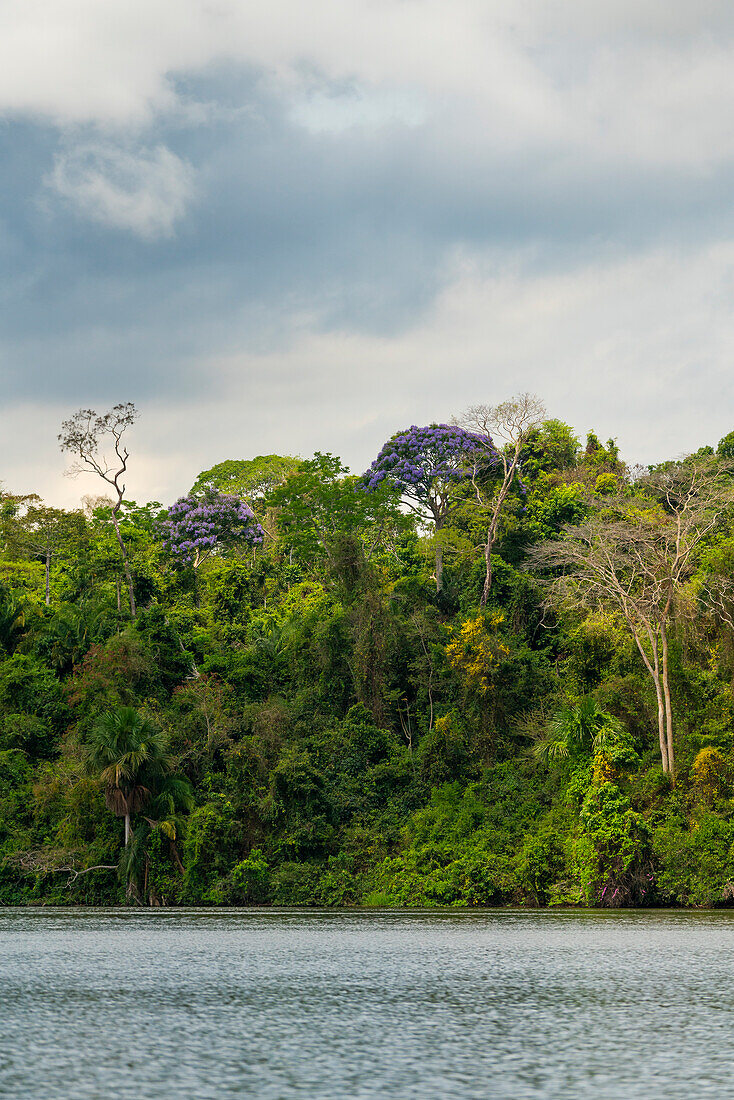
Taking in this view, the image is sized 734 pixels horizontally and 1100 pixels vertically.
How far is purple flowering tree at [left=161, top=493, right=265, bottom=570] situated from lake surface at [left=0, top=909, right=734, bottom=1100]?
3337 cm

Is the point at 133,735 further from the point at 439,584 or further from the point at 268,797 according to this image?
the point at 439,584

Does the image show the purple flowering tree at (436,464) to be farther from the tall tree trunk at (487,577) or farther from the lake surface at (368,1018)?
the lake surface at (368,1018)

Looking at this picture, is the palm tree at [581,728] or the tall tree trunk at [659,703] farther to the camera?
the tall tree trunk at [659,703]

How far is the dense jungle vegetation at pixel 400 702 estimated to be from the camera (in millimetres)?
31797

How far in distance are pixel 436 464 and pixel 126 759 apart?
2100 cm

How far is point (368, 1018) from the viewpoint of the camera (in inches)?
309

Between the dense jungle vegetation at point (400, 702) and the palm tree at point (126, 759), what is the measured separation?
0.08 m

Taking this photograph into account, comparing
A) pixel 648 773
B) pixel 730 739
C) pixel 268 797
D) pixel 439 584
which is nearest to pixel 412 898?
pixel 268 797

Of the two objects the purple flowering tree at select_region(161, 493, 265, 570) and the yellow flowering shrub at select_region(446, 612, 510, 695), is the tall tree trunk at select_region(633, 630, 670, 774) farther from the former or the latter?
the purple flowering tree at select_region(161, 493, 265, 570)

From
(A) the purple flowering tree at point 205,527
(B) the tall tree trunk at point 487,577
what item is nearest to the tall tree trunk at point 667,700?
(B) the tall tree trunk at point 487,577

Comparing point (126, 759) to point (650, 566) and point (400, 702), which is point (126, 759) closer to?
point (400, 702)

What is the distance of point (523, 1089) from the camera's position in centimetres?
522

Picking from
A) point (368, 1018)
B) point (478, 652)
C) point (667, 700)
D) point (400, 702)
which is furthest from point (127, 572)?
point (368, 1018)

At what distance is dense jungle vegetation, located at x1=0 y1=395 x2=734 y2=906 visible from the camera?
3180 centimetres
